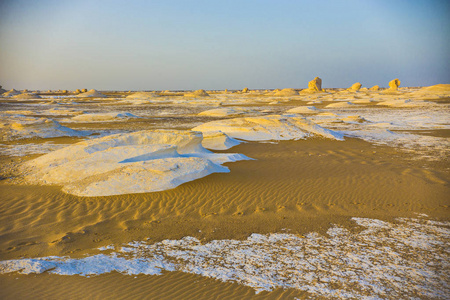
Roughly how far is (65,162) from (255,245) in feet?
19.2

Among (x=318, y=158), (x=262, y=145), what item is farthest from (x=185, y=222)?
(x=262, y=145)

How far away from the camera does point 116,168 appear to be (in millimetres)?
7195

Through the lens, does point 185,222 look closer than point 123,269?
No

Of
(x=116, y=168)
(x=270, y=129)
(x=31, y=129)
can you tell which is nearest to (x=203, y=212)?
(x=116, y=168)

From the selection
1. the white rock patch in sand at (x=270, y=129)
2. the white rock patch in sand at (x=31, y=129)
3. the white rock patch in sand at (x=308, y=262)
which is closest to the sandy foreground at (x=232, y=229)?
the white rock patch in sand at (x=308, y=262)

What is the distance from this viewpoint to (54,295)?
321 centimetres

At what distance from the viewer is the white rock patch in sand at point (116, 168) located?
6.73 meters

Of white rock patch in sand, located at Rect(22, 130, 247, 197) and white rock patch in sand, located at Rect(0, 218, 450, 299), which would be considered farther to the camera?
white rock patch in sand, located at Rect(22, 130, 247, 197)

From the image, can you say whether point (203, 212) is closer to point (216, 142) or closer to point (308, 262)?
point (308, 262)

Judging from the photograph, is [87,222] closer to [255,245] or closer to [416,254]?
[255,245]

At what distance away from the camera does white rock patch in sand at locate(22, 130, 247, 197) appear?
265 inches

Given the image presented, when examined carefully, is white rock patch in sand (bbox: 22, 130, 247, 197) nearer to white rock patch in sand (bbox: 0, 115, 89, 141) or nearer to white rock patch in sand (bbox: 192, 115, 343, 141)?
white rock patch in sand (bbox: 192, 115, 343, 141)

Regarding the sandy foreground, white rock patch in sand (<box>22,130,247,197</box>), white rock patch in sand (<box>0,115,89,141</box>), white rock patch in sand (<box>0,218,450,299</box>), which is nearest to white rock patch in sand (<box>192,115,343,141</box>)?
the sandy foreground

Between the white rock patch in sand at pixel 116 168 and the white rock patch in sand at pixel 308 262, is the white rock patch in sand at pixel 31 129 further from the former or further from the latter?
the white rock patch in sand at pixel 308 262
